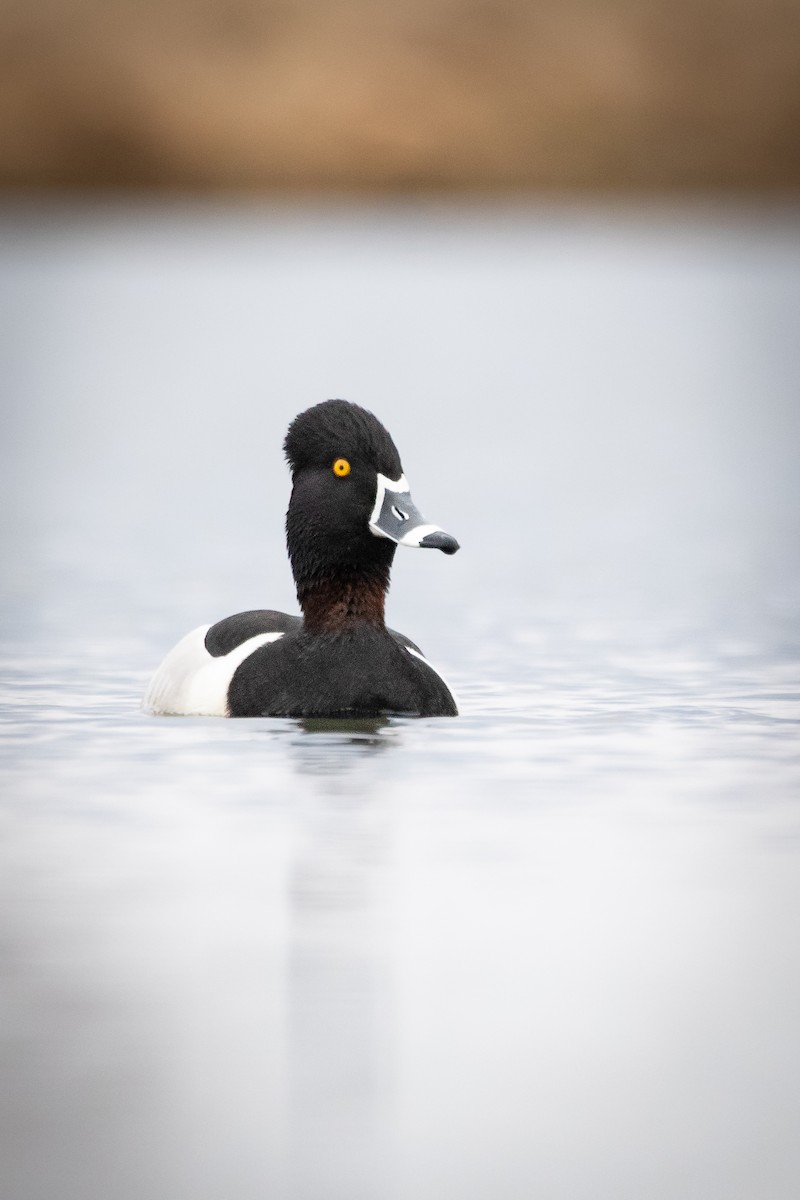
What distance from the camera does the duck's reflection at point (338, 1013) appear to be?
354 centimetres

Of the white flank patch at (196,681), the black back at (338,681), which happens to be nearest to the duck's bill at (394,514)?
the black back at (338,681)

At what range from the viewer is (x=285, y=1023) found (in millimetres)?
4090

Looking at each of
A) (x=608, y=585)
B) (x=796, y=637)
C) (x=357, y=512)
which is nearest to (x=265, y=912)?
(x=357, y=512)

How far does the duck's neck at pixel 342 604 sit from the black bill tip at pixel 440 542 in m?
0.41

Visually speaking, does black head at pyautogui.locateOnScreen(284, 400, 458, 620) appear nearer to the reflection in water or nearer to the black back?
the black back

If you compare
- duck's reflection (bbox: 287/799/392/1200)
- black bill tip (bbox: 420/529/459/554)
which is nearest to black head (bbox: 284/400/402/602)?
black bill tip (bbox: 420/529/459/554)

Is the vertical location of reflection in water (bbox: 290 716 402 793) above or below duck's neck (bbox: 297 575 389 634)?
below

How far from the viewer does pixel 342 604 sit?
6949 mm

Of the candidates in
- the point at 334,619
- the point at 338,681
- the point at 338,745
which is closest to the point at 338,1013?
the point at 338,745

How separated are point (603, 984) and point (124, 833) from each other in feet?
4.88

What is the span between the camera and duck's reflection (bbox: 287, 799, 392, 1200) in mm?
3543

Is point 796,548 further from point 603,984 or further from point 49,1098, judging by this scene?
point 49,1098

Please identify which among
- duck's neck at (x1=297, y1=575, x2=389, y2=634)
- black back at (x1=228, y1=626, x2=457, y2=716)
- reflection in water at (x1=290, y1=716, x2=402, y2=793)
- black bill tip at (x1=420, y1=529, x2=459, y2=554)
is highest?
black bill tip at (x1=420, y1=529, x2=459, y2=554)

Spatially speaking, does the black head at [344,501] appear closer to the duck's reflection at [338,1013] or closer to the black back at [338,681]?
the black back at [338,681]
